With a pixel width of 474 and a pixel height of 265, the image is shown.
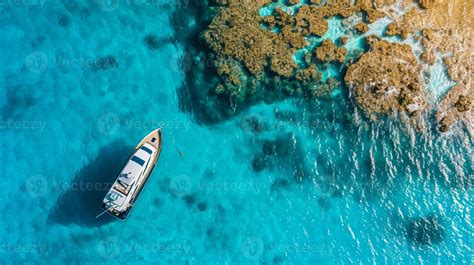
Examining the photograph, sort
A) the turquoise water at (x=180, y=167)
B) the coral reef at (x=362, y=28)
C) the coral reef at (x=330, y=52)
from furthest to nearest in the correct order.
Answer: the coral reef at (x=362, y=28)
the coral reef at (x=330, y=52)
the turquoise water at (x=180, y=167)

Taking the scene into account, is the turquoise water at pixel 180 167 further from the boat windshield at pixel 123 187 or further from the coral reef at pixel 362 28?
the coral reef at pixel 362 28

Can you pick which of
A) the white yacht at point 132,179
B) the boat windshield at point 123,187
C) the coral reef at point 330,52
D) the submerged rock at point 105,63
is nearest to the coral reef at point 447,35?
the coral reef at point 330,52

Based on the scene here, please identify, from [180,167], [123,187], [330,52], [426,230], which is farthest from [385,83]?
[123,187]

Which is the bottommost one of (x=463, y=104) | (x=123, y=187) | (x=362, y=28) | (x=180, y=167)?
(x=123, y=187)

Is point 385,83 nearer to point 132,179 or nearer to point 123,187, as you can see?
point 132,179

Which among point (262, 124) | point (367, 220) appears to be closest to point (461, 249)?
point (367, 220)

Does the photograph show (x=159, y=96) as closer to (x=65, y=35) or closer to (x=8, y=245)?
(x=65, y=35)
